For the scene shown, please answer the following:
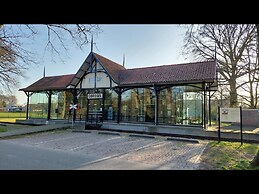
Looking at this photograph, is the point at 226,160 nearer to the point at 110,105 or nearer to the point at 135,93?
the point at 135,93

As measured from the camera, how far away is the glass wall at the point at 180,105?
601 inches

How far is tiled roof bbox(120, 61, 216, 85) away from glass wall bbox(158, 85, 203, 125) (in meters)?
0.92


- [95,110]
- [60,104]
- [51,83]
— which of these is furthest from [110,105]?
[51,83]

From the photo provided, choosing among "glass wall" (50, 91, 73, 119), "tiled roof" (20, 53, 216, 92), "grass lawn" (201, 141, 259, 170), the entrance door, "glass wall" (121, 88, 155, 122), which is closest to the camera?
"grass lawn" (201, 141, 259, 170)

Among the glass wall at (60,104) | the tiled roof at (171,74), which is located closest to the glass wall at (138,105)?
the tiled roof at (171,74)

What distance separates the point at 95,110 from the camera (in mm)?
19203

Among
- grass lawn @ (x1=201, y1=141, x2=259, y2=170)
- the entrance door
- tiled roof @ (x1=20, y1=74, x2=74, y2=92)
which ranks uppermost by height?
tiled roof @ (x1=20, y1=74, x2=74, y2=92)

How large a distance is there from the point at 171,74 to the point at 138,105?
3.85m

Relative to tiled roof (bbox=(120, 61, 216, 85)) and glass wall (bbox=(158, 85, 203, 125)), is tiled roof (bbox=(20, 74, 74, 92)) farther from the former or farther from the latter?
glass wall (bbox=(158, 85, 203, 125))

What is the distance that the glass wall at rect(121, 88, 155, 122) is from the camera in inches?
669

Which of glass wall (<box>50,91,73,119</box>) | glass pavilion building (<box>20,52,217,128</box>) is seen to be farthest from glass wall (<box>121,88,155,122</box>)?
glass wall (<box>50,91,73,119</box>)
